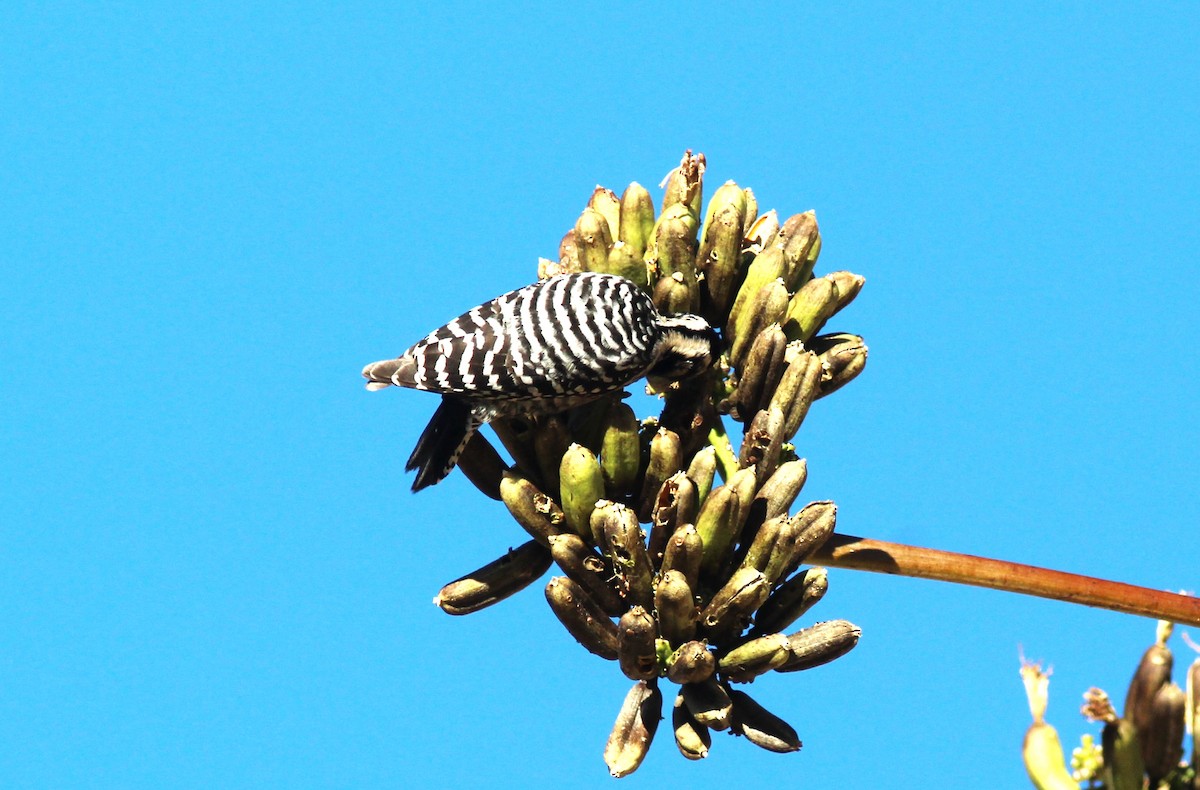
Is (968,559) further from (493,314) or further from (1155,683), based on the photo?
(493,314)

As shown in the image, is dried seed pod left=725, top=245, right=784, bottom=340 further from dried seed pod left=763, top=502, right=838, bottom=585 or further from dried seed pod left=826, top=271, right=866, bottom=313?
dried seed pod left=763, top=502, right=838, bottom=585

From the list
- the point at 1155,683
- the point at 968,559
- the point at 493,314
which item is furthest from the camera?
the point at 493,314

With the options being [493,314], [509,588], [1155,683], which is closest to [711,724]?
[509,588]

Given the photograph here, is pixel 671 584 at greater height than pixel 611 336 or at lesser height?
lesser

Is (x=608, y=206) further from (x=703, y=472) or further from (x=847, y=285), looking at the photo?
(x=703, y=472)

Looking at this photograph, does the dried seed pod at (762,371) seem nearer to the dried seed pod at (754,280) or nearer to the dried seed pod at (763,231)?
the dried seed pod at (754,280)

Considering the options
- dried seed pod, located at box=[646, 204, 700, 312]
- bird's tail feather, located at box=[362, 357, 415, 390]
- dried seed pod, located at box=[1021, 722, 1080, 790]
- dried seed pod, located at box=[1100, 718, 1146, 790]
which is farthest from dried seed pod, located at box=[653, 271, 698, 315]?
dried seed pod, located at box=[1100, 718, 1146, 790]

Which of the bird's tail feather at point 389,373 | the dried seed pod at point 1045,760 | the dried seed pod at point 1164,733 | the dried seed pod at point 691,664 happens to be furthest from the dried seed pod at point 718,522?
the dried seed pod at point 1164,733
